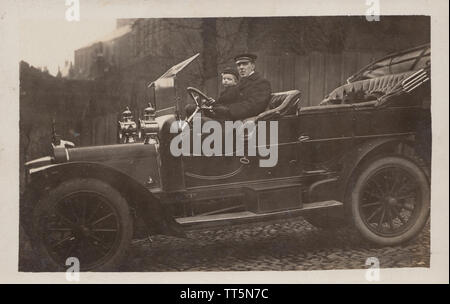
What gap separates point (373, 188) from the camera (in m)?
3.67

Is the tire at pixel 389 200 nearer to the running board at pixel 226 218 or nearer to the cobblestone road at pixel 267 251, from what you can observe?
the cobblestone road at pixel 267 251

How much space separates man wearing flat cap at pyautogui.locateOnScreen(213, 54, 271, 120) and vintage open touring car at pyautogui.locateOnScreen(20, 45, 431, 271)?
78 mm

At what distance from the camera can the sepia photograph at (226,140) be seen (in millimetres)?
3420

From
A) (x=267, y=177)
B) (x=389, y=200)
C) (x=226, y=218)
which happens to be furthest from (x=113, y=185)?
(x=389, y=200)

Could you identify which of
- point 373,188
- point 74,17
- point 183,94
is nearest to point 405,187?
point 373,188

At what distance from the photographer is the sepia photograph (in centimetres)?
342

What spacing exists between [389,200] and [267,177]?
3.26ft

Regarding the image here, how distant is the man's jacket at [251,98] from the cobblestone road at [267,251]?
0.94 metres

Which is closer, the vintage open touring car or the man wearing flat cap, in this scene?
the vintage open touring car

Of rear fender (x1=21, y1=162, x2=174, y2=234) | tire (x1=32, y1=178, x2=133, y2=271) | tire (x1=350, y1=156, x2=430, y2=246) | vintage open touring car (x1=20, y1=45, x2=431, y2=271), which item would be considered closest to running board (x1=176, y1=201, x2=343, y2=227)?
vintage open touring car (x1=20, y1=45, x2=431, y2=271)

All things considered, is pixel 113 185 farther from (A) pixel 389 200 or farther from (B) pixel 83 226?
(A) pixel 389 200

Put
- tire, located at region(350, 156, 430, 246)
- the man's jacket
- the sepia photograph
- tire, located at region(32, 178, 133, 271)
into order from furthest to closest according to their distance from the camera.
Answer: tire, located at region(350, 156, 430, 246)
the man's jacket
the sepia photograph
tire, located at region(32, 178, 133, 271)

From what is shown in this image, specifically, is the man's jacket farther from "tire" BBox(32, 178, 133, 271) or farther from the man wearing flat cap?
"tire" BBox(32, 178, 133, 271)
